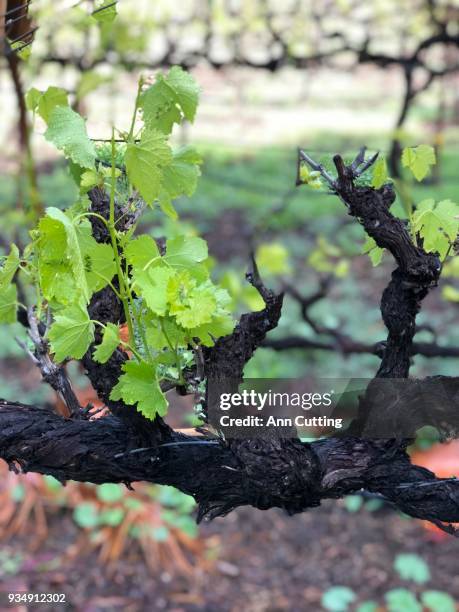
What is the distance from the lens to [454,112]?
31.3 feet

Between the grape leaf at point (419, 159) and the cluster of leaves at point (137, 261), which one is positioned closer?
the cluster of leaves at point (137, 261)

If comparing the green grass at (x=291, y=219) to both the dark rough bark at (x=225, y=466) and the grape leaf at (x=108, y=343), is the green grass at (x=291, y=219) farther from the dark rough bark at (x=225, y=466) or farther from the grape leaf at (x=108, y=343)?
the grape leaf at (x=108, y=343)

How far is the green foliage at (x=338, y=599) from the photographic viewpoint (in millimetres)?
2637

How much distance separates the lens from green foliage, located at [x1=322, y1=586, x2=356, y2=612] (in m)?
2.64

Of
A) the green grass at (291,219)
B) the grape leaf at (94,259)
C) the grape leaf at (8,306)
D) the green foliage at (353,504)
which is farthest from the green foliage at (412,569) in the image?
the grape leaf at (94,259)

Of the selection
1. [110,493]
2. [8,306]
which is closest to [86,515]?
[110,493]

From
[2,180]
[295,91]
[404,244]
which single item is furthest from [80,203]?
[295,91]

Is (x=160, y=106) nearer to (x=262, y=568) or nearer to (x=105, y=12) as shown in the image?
(x=105, y=12)

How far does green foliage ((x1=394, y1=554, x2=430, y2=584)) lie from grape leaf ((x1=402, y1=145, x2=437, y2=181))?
2.29 m

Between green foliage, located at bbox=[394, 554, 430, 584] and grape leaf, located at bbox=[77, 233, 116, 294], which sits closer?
grape leaf, located at bbox=[77, 233, 116, 294]

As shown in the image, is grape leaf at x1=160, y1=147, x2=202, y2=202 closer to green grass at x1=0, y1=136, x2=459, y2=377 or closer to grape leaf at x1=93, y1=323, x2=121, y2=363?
grape leaf at x1=93, y1=323, x2=121, y2=363

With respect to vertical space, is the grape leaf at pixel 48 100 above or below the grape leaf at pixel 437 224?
above

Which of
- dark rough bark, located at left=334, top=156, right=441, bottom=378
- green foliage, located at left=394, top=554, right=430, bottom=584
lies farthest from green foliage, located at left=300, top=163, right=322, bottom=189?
green foliage, located at left=394, top=554, right=430, bottom=584

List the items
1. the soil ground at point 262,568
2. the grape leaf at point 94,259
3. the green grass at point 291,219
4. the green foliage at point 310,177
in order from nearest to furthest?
1. the grape leaf at point 94,259
2. the green foliage at point 310,177
3. the soil ground at point 262,568
4. the green grass at point 291,219
